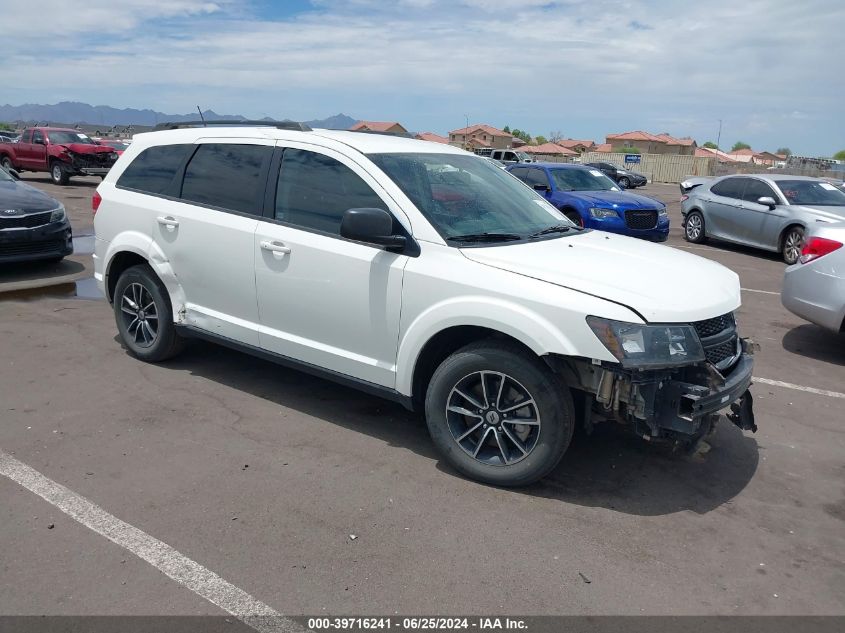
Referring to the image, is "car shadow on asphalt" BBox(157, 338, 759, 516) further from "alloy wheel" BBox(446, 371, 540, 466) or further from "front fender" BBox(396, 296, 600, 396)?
"front fender" BBox(396, 296, 600, 396)

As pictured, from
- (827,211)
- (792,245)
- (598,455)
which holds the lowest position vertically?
(792,245)

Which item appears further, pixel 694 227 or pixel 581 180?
pixel 694 227

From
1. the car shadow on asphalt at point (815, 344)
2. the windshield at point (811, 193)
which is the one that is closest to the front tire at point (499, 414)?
the car shadow on asphalt at point (815, 344)

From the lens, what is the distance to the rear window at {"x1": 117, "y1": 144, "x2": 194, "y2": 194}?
5.59 meters

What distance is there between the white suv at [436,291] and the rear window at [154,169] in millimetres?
19

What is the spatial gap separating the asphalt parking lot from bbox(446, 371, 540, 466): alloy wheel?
9.3 inches

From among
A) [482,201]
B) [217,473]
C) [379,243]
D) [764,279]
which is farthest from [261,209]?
[764,279]

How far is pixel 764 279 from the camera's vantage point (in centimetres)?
1123

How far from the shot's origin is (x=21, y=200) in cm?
930

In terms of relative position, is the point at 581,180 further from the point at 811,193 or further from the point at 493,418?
the point at 493,418

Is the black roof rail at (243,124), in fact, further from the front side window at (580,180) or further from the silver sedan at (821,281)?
the front side window at (580,180)

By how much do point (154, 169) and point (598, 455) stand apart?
13.3ft

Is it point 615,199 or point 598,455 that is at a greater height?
point 615,199

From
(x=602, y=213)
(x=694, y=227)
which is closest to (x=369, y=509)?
(x=602, y=213)
